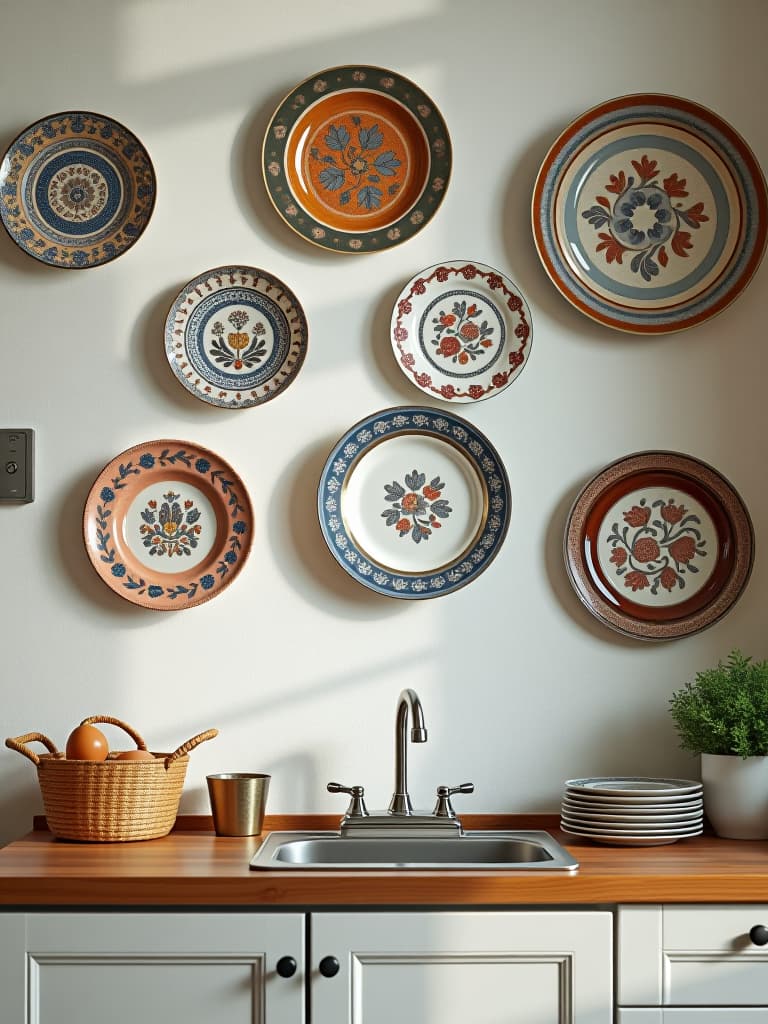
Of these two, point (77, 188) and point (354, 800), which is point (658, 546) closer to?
point (354, 800)

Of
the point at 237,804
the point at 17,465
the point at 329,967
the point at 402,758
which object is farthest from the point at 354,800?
the point at 17,465

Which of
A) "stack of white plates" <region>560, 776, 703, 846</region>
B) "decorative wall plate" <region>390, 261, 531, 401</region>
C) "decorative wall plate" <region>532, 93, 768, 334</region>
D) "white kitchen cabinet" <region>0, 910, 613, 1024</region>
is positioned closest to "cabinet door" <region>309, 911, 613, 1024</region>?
"white kitchen cabinet" <region>0, 910, 613, 1024</region>

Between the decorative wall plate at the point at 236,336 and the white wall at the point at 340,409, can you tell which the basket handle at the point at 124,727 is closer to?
the white wall at the point at 340,409

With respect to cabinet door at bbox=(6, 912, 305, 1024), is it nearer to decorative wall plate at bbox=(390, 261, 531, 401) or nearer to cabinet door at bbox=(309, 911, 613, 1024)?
cabinet door at bbox=(309, 911, 613, 1024)

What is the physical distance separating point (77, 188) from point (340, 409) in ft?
2.36

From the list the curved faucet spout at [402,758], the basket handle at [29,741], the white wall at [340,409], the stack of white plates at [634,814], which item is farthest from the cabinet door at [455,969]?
the basket handle at [29,741]

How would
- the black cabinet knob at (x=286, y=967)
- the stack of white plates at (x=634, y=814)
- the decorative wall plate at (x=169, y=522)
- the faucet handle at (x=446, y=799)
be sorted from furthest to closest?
the decorative wall plate at (x=169, y=522)
the faucet handle at (x=446, y=799)
the stack of white plates at (x=634, y=814)
the black cabinet knob at (x=286, y=967)

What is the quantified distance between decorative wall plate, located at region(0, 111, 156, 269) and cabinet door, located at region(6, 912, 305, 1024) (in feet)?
4.27

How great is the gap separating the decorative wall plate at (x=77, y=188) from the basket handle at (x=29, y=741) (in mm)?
956

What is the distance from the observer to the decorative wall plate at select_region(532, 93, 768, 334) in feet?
7.51

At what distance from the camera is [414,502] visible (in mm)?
2287

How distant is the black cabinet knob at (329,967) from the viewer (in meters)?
1.71

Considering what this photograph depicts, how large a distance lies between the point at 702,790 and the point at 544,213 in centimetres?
120

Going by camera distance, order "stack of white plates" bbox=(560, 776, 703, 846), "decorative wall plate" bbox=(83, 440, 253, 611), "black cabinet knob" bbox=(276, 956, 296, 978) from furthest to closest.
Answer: "decorative wall plate" bbox=(83, 440, 253, 611), "stack of white plates" bbox=(560, 776, 703, 846), "black cabinet knob" bbox=(276, 956, 296, 978)
